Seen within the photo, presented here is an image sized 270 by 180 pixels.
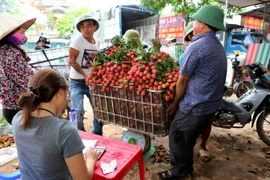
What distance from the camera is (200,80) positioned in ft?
5.89

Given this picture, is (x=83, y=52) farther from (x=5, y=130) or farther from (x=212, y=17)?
(x=5, y=130)

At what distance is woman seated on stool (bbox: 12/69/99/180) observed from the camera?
1036 mm

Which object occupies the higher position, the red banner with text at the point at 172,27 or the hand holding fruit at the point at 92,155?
the red banner with text at the point at 172,27

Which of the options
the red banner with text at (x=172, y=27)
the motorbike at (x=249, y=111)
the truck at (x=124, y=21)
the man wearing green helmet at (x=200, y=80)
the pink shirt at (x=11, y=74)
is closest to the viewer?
the man wearing green helmet at (x=200, y=80)

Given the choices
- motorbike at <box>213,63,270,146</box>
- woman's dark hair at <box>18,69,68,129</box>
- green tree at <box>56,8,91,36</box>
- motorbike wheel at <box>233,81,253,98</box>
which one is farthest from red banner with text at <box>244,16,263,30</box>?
green tree at <box>56,8,91,36</box>

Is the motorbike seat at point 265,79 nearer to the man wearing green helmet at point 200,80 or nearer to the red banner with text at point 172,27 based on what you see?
the man wearing green helmet at point 200,80

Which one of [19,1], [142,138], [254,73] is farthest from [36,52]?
[19,1]

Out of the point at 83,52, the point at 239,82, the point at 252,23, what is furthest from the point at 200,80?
the point at 252,23

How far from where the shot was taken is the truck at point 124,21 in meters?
9.51

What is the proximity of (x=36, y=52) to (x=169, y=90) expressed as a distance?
158 inches

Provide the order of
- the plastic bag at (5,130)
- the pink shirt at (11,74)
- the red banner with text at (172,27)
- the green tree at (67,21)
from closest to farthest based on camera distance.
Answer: the pink shirt at (11,74)
the plastic bag at (5,130)
the red banner with text at (172,27)
the green tree at (67,21)

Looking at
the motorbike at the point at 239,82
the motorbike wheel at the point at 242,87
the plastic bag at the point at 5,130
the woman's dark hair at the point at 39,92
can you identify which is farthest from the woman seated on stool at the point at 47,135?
the motorbike wheel at the point at 242,87

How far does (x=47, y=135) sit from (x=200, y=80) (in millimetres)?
1320

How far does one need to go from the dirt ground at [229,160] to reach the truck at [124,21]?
699 centimetres
